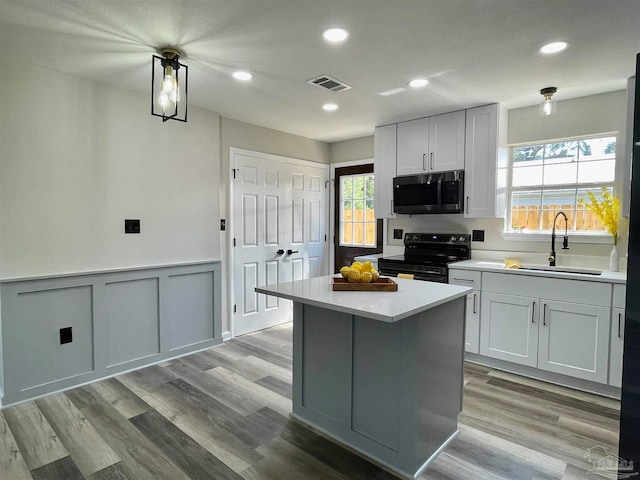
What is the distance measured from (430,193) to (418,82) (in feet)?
3.92

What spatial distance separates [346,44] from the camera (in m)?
2.17

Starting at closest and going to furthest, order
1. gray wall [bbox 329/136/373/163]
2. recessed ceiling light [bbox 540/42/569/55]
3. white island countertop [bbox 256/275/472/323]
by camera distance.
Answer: white island countertop [bbox 256/275/472/323] < recessed ceiling light [bbox 540/42/569/55] < gray wall [bbox 329/136/373/163]

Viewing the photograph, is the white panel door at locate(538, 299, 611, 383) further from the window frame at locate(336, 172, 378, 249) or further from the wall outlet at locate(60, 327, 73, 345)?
the wall outlet at locate(60, 327, 73, 345)

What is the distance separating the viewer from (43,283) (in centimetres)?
261

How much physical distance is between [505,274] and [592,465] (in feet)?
4.76

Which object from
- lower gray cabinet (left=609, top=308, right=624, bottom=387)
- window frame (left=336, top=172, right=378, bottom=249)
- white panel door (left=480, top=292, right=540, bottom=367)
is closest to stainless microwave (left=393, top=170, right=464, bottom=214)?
window frame (left=336, top=172, right=378, bottom=249)

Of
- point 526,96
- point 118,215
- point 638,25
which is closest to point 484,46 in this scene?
point 638,25

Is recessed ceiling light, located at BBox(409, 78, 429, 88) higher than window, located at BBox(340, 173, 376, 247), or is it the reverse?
recessed ceiling light, located at BBox(409, 78, 429, 88)

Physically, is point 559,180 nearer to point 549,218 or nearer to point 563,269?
point 549,218

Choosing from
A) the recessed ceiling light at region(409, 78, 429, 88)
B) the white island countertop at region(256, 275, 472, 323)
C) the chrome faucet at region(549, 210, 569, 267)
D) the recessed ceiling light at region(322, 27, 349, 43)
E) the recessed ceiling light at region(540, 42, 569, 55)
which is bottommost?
the white island countertop at region(256, 275, 472, 323)

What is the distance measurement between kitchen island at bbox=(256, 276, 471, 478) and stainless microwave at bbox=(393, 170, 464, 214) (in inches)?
62.7

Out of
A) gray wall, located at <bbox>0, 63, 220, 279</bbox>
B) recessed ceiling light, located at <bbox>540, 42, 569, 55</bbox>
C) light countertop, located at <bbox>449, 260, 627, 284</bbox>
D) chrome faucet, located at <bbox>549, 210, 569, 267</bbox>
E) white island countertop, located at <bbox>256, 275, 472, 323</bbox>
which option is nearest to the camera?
white island countertop, located at <bbox>256, 275, 472, 323</bbox>

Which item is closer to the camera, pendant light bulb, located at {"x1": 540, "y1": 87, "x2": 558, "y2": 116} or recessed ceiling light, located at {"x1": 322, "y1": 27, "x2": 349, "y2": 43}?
recessed ceiling light, located at {"x1": 322, "y1": 27, "x2": 349, "y2": 43}

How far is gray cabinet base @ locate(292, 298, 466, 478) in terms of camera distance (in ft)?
5.88
